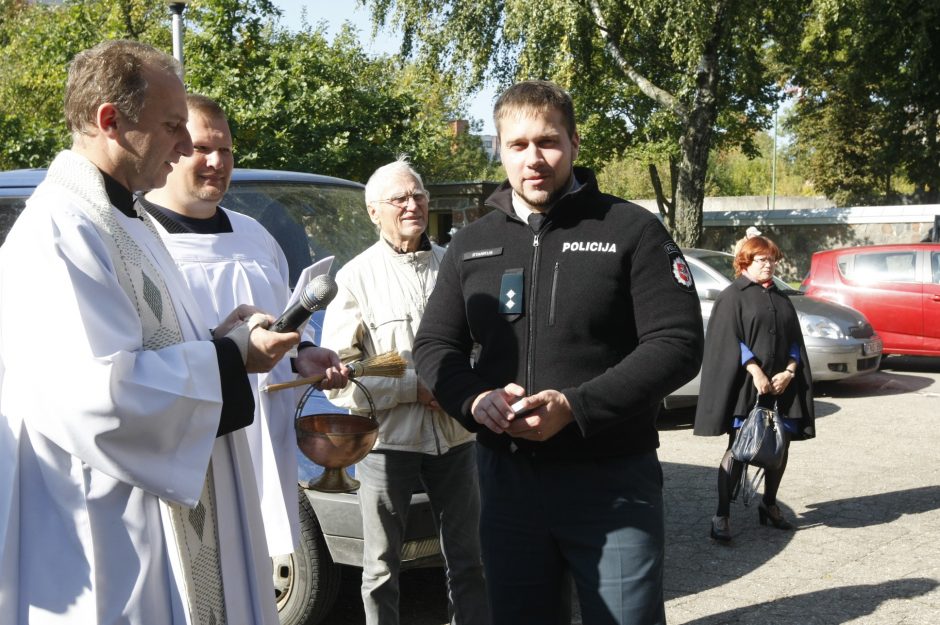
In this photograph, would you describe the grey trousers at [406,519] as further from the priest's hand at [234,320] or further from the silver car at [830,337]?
the silver car at [830,337]

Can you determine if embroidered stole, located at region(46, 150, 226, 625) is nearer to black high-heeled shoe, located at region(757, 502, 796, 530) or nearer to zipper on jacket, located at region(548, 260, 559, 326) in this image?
zipper on jacket, located at region(548, 260, 559, 326)

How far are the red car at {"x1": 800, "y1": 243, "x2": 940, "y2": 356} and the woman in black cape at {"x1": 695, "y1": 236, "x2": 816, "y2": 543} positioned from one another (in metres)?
8.14

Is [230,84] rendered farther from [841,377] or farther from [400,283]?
[400,283]

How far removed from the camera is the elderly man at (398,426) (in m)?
4.09

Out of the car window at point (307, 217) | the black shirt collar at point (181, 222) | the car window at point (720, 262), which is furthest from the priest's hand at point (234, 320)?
the car window at point (720, 262)

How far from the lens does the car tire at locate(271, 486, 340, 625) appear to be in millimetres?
4555

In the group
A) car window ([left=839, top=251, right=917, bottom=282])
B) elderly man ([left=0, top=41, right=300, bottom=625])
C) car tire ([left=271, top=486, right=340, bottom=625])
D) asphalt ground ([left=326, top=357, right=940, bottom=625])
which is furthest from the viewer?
car window ([left=839, top=251, right=917, bottom=282])

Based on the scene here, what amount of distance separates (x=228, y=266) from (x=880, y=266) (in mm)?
12488

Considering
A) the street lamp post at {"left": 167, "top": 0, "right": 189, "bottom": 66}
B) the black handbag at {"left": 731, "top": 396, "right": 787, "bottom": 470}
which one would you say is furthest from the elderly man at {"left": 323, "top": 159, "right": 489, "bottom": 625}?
the street lamp post at {"left": 167, "top": 0, "right": 189, "bottom": 66}

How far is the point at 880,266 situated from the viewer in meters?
14.3

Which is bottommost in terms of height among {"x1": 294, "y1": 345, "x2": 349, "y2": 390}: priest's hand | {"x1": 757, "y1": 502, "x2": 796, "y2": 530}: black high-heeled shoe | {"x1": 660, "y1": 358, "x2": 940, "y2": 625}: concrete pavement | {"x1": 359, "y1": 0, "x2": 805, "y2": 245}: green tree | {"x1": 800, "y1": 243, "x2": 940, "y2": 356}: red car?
{"x1": 660, "y1": 358, "x2": 940, "y2": 625}: concrete pavement

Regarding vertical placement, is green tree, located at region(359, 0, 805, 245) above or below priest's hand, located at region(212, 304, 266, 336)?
above

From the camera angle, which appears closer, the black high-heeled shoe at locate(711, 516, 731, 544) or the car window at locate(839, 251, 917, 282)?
the black high-heeled shoe at locate(711, 516, 731, 544)

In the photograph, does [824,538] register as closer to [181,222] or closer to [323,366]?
[323,366]
